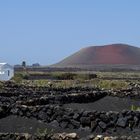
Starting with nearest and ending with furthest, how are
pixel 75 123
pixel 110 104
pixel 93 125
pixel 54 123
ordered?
pixel 93 125
pixel 75 123
pixel 54 123
pixel 110 104

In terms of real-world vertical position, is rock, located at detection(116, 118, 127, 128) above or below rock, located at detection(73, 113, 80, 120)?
below

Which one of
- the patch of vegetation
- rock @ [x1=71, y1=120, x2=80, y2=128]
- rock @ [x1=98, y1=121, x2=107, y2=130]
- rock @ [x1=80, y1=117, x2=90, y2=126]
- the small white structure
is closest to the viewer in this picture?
rock @ [x1=98, y1=121, x2=107, y2=130]

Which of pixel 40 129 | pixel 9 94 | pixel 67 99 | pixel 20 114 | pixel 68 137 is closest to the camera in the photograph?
pixel 68 137

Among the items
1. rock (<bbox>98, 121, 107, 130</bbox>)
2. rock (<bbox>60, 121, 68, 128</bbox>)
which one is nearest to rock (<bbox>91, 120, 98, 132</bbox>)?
rock (<bbox>98, 121, 107, 130</bbox>)

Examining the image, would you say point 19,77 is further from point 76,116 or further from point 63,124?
point 76,116

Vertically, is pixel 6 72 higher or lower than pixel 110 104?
higher

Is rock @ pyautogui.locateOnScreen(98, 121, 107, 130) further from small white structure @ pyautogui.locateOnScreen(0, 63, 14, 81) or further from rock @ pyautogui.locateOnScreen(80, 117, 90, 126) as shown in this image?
small white structure @ pyautogui.locateOnScreen(0, 63, 14, 81)

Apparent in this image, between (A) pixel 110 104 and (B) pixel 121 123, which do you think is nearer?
(B) pixel 121 123

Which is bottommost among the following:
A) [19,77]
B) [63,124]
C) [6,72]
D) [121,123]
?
[19,77]

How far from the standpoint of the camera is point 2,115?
763 inches

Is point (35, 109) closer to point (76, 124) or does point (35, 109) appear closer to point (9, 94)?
point (76, 124)

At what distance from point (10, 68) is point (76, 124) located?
1743 inches

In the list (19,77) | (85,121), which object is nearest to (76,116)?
(85,121)

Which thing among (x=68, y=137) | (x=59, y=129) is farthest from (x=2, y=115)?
(x=68, y=137)
